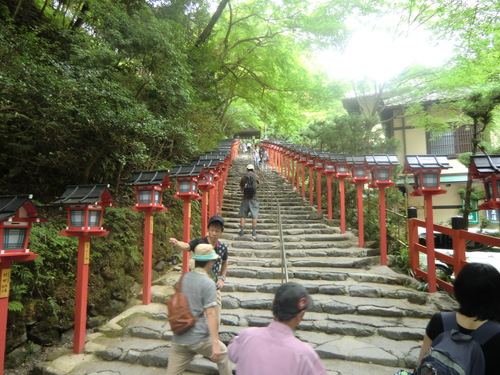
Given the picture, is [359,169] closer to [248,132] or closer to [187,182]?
[187,182]

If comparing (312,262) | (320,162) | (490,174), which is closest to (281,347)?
(490,174)

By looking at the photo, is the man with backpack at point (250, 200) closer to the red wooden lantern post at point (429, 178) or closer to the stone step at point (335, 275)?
the stone step at point (335, 275)

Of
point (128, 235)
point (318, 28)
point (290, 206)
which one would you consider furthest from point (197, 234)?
point (318, 28)

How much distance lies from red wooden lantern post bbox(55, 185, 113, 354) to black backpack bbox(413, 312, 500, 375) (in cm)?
406

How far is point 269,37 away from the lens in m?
13.2

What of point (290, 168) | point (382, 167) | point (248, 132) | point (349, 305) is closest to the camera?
point (349, 305)

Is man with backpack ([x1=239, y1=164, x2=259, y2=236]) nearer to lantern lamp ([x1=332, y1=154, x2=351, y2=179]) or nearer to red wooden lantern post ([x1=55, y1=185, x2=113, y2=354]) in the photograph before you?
lantern lamp ([x1=332, y1=154, x2=351, y2=179])

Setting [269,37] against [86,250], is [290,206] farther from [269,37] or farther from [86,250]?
[86,250]

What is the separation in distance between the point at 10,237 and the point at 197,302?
2.35 metres

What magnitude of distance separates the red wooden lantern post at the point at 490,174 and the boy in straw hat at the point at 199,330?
3.89m

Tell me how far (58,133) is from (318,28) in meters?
10.4

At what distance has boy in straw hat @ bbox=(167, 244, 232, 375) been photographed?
253 cm

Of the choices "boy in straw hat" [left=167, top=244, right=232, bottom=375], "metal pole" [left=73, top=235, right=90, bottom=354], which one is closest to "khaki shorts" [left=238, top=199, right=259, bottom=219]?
"metal pole" [left=73, top=235, right=90, bottom=354]

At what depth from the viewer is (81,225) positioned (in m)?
4.15
